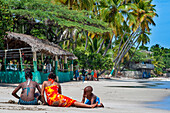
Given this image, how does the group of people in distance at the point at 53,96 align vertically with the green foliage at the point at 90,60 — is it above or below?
below

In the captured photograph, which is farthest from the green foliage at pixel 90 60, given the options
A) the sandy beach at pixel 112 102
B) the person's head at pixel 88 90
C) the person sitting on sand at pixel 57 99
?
the person's head at pixel 88 90

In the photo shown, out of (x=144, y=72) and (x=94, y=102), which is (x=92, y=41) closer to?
(x=144, y=72)

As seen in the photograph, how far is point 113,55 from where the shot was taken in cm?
5328

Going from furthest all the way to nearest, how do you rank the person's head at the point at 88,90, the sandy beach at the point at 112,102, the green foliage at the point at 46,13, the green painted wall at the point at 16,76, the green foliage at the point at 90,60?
the green foliage at the point at 90,60
the green foliage at the point at 46,13
the green painted wall at the point at 16,76
the person's head at the point at 88,90
the sandy beach at the point at 112,102

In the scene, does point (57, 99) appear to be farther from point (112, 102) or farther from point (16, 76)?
point (16, 76)

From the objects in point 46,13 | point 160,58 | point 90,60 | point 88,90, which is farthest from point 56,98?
point 160,58

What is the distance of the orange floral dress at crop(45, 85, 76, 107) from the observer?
7.33m

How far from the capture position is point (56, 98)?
24.1ft

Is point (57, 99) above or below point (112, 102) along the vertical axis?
above

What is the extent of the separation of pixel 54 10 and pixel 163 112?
65.8 ft

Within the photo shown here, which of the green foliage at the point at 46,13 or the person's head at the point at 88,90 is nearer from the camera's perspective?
the person's head at the point at 88,90

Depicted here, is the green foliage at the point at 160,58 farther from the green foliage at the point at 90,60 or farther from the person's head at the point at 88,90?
the person's head at the point at 88,90

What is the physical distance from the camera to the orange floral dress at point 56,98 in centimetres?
733

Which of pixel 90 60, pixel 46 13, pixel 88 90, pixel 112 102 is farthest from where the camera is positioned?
pixel 90 60
